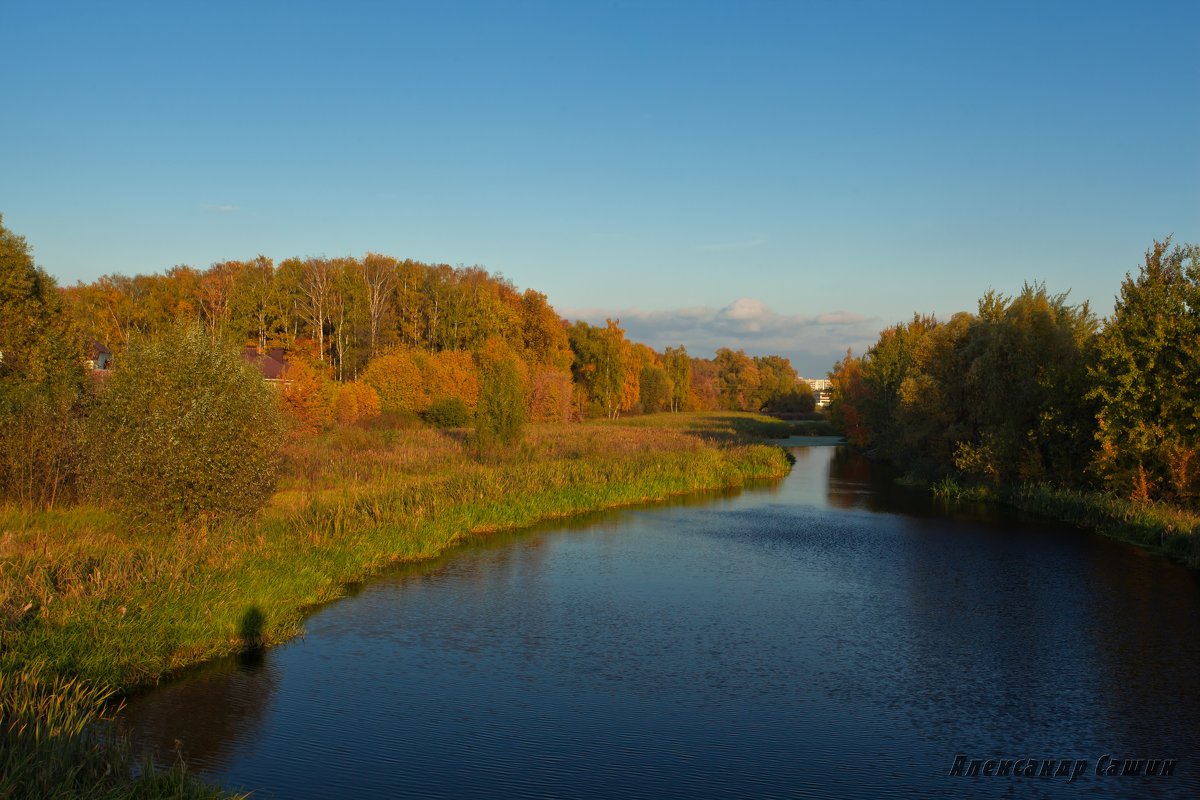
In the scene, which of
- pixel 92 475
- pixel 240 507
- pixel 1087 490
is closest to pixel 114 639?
pixel 240 507

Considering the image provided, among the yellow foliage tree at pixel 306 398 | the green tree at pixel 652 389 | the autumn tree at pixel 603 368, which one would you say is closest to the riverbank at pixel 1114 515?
the yellow foliage tree at pixel 306 398

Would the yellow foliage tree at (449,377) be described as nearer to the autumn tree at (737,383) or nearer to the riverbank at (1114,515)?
the riverbank at (1114,515)

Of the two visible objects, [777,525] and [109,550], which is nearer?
[109,550]

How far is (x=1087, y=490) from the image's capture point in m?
30.4

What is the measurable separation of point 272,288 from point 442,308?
14372mm

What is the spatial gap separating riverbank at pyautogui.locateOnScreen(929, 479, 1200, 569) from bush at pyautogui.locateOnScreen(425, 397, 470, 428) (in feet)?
103

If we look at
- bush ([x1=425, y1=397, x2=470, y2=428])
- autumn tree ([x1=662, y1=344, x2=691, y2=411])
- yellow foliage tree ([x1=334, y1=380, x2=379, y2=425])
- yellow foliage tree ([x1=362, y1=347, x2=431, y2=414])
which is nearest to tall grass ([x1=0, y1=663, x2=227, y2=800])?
yellow foliage tree ([x1=334, y1=380, x2=379, y2=425])

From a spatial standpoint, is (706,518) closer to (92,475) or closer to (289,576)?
(289,576)

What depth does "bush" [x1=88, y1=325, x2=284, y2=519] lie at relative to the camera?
16.6 m

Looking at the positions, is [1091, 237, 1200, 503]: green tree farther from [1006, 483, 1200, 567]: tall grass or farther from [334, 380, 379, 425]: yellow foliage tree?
[334, 380, 379, 425]: yellow foliage tree

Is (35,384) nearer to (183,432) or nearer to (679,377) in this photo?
(183,432)

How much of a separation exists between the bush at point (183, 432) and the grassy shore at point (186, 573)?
0.77 m

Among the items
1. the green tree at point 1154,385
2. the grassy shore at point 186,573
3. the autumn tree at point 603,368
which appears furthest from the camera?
the autumn tree at point 603,368

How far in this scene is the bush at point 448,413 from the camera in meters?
53.8
